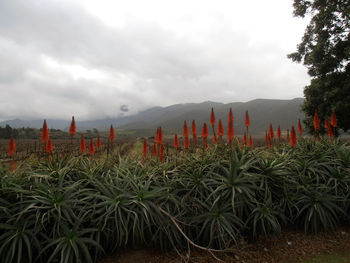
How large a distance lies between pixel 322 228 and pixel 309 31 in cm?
1483

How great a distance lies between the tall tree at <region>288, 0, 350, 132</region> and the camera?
11.4 m

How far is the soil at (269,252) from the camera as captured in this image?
3078 millimetres

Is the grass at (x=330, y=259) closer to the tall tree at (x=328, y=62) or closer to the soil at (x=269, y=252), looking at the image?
the soil at (x=269, y=252)

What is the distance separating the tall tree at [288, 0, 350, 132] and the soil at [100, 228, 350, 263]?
10.2 metres

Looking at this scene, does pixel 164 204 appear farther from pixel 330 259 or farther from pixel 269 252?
pixel 330 259

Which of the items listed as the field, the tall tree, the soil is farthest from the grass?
the tall tree

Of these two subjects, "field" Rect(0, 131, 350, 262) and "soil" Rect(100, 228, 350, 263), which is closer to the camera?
"field" Rect(0, 131, 350, 262)

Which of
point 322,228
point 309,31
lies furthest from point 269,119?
point 322,228

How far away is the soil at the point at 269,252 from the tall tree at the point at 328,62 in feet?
33.5

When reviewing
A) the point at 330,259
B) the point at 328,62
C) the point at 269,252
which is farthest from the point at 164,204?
the point at 328,62

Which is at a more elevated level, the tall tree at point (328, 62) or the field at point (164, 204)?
the tall tree at point (328, 62)

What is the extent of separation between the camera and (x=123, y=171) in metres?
3.94

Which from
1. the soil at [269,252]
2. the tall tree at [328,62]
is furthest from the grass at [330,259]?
the tall tree at [328,62]

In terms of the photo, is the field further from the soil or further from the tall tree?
the tall tree
